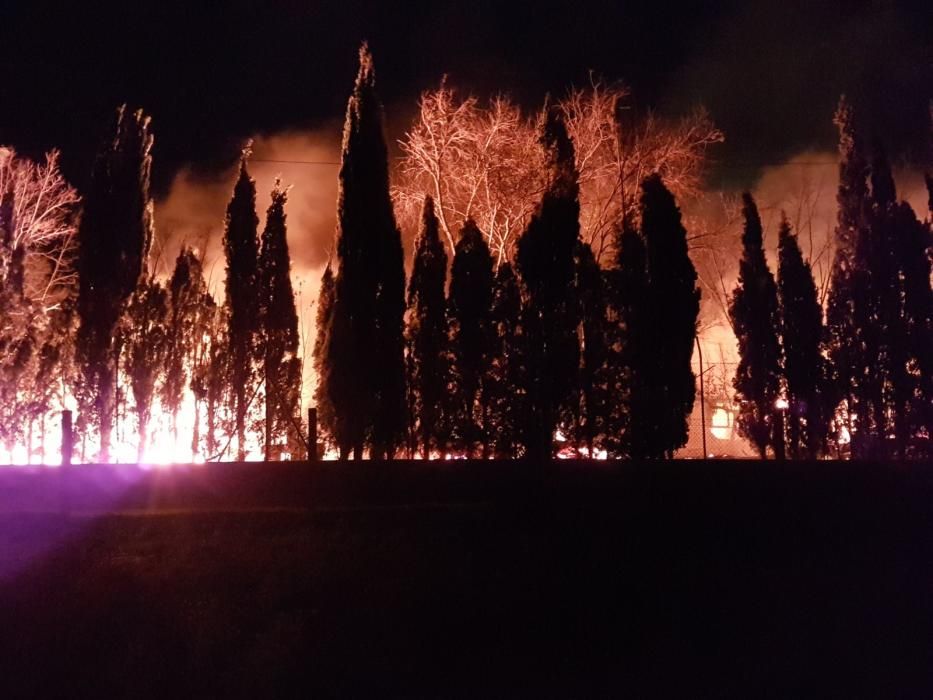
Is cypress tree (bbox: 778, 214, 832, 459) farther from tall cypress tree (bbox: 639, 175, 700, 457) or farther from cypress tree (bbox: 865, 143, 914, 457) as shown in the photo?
tall cypress tree (bbox: 639, 175, 700, 457)

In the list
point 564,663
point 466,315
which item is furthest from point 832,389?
point 564,663

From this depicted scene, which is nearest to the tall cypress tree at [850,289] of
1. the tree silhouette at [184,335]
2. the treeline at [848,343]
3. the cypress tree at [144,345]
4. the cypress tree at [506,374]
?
the treeline at [848,343]

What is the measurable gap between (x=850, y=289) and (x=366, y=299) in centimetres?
1052

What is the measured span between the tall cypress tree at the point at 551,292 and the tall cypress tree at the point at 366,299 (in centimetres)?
221

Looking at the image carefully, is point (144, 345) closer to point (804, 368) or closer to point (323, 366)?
point (323, 366)

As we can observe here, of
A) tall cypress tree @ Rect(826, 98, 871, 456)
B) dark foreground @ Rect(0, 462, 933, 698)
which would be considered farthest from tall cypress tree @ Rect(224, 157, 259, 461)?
tall cypress tree @ Rect(826, 98, 871, 456)

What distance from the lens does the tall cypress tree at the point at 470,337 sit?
40.4ft

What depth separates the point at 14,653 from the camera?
578cm

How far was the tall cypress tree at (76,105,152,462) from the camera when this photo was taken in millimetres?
13461

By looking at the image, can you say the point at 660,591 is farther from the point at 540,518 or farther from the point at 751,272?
the point at 751,272

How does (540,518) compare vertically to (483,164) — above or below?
below

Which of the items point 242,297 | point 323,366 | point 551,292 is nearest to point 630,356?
point 551,292

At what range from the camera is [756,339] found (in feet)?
49.9

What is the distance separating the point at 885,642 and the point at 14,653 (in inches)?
282
